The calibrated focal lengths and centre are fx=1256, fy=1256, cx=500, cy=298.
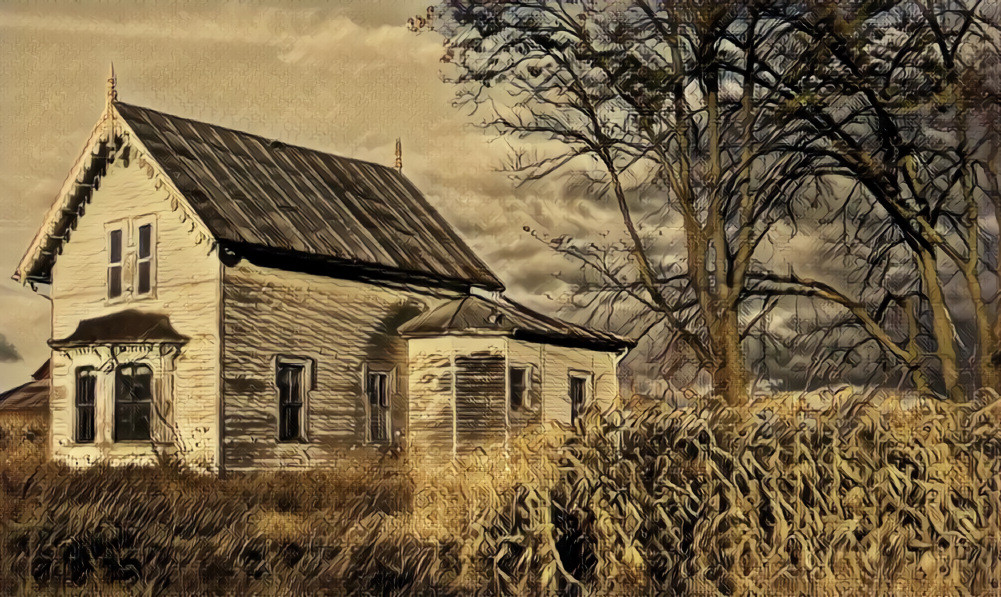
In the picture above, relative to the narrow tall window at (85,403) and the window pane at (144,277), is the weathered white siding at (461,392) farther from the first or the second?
the narrow tall window at (85,403)

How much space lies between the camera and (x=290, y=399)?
22484mm

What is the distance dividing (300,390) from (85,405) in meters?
3.79

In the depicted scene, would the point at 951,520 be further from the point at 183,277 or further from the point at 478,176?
the point at 183,277

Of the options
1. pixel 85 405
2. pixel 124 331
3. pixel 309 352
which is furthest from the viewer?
pixel 309 352

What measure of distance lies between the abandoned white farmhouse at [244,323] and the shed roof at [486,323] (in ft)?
0.18

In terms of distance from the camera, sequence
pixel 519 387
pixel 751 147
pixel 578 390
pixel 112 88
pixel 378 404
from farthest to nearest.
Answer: pixel 578 390 < pixel 519 387 < pixel 378 404 < pixel 112 88 < pixel 751 147

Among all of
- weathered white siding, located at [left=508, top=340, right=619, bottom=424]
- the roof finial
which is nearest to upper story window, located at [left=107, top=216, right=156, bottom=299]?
the roof finial

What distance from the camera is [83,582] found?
1340cm

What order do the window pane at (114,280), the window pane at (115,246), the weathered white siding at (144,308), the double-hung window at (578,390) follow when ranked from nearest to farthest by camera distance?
the weathered white siding at (144,308), the window pane at (114,280), the window pane at (115,246), the double-hung window at (578,390)

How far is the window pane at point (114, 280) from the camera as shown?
22406mm

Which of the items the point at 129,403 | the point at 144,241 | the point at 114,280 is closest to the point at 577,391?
the point at 129,403

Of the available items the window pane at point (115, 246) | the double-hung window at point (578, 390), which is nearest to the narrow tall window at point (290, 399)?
the window pane at point (115, 246)

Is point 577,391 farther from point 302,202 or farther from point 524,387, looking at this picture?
point 302,202

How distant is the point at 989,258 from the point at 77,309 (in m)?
15.2
